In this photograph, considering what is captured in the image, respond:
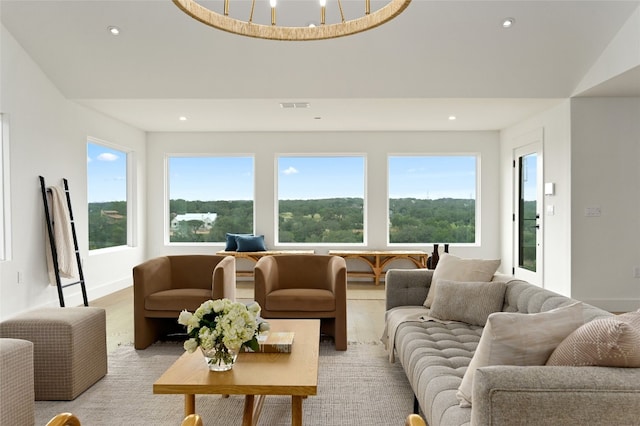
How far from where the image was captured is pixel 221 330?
2184 millimetres

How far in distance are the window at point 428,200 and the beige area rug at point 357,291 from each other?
1.07 metres

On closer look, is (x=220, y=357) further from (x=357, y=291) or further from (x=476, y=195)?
(x=476, y=195)

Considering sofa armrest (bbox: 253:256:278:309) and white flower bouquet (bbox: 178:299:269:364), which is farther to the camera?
sofa armrest (bbox: 253:256:278:309)

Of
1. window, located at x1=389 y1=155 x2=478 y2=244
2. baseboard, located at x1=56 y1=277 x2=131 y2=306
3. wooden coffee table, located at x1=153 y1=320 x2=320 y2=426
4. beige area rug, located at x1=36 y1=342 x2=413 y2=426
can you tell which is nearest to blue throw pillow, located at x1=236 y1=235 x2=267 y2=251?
baseboard, located at x1=56 y1=277 x2=131 y2=306

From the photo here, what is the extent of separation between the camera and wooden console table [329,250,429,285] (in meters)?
7.39

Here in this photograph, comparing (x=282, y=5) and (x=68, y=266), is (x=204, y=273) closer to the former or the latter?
(x=68, y=266)

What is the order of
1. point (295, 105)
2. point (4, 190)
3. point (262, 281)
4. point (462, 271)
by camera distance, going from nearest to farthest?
point (462, 271), point (262, 281), point (4, 190), point (295, 105)

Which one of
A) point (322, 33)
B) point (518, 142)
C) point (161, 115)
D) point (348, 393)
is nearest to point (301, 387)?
point (348, 393)

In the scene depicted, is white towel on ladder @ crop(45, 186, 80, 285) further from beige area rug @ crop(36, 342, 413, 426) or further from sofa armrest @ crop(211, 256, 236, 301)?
sofa armrest @ crop(211, 256, 236, 301)

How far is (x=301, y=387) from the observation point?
2.09m

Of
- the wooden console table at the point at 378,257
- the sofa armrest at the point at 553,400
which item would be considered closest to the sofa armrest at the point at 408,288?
the sofa armrest at the point at 553,400

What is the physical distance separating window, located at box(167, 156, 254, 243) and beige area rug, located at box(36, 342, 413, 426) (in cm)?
464

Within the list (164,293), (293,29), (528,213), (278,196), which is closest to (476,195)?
(528,213)

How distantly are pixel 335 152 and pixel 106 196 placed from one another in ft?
12.4
